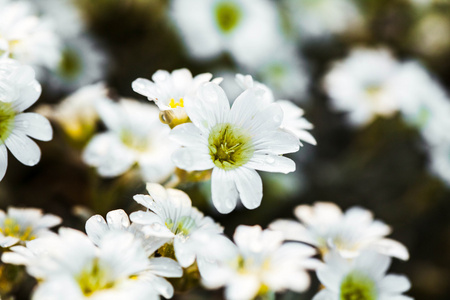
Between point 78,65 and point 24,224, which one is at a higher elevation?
point 78,65

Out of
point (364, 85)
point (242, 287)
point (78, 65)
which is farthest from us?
point (364, 85)

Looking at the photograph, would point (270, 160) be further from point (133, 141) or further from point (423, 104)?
point (423, 104)

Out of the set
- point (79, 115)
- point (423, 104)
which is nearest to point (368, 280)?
point (79, 115)

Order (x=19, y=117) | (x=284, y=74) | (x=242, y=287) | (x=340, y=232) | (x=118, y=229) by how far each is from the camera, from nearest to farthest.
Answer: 1. (x=242, y=287)
2. (x=118, y=229)
3. (x=19, y=117)
4. (x=340, y=232)
5. (x=284, y=74)

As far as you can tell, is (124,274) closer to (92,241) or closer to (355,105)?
(92,241)

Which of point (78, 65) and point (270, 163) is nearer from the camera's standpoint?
point (270, 163)
